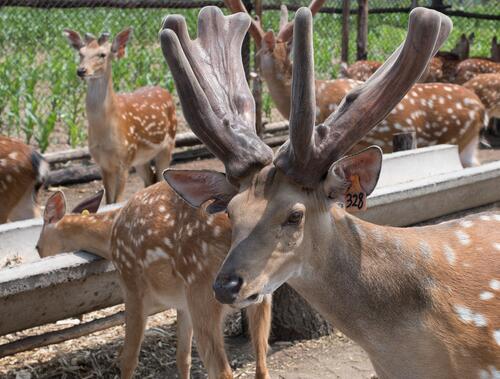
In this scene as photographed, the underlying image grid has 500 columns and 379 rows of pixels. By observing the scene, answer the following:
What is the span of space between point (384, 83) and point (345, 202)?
0.43 m

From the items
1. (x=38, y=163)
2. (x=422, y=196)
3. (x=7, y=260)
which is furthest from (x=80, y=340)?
(x=422, y=196)

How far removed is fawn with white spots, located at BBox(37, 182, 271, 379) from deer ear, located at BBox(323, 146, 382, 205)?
1.20m

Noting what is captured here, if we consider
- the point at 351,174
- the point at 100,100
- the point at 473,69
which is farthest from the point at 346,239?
the point at 473,69

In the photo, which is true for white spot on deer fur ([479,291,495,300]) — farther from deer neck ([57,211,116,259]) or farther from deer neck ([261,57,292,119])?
deer neck ([261,57,292,119])

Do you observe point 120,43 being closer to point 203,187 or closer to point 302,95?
point 203,187

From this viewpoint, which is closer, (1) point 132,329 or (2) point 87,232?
(1) point 132,329

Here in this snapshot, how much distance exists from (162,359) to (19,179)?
2.23 m

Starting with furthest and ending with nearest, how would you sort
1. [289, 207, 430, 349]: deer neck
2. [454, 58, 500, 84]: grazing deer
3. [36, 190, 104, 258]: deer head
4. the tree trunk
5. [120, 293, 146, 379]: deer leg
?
[454, 58, 500, 84]: grazing deer, the tree trunk, [36, 190, 104, 258]: deer head, [120, 293, 146, 379]: deer leg, [289, 207, 430, 349]: deer neck

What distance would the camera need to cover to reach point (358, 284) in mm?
3000

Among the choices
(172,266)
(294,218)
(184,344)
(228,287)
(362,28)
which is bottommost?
(362,28)

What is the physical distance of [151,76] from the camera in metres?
12.7

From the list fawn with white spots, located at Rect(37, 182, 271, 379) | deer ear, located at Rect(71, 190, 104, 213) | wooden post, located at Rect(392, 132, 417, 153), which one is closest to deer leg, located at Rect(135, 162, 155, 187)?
wooden post, located at Rect(392, 132, 417, 153)

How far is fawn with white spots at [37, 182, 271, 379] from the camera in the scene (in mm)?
4055

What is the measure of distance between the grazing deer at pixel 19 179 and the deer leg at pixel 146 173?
2.50 m
